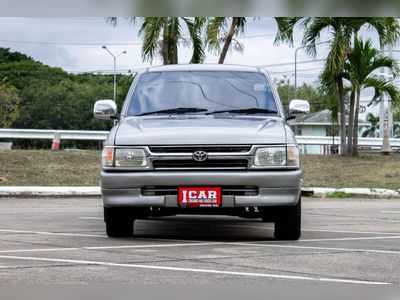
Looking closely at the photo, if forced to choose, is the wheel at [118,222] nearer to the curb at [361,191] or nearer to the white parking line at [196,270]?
the white parking line at [196,270]

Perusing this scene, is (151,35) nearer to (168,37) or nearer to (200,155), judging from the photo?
(168,37)

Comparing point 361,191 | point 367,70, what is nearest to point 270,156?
point 361,191

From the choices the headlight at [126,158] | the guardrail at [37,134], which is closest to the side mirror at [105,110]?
Answer: the headlight at [126,158]

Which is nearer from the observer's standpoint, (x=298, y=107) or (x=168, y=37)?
(x=298, y=107)

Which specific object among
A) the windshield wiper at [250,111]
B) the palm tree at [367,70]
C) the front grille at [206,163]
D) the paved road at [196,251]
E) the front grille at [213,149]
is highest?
the palm tree at [367,70]

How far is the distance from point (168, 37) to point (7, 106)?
1532 inches

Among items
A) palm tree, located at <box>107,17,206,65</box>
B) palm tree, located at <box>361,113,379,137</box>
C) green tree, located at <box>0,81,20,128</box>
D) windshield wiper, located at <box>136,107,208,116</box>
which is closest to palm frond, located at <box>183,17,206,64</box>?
palm tree, located at <box>107,17,206,65</box>

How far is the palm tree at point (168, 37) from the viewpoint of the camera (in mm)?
23188

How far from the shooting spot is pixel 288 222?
8883 millimetres

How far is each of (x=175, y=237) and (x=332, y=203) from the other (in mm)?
7358

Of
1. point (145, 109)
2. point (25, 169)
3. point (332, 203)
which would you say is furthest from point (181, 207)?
point (25, 169)

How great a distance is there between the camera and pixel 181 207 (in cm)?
835

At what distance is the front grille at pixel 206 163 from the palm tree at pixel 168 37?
1461 cm

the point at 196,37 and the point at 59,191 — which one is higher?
the point at 196,37
